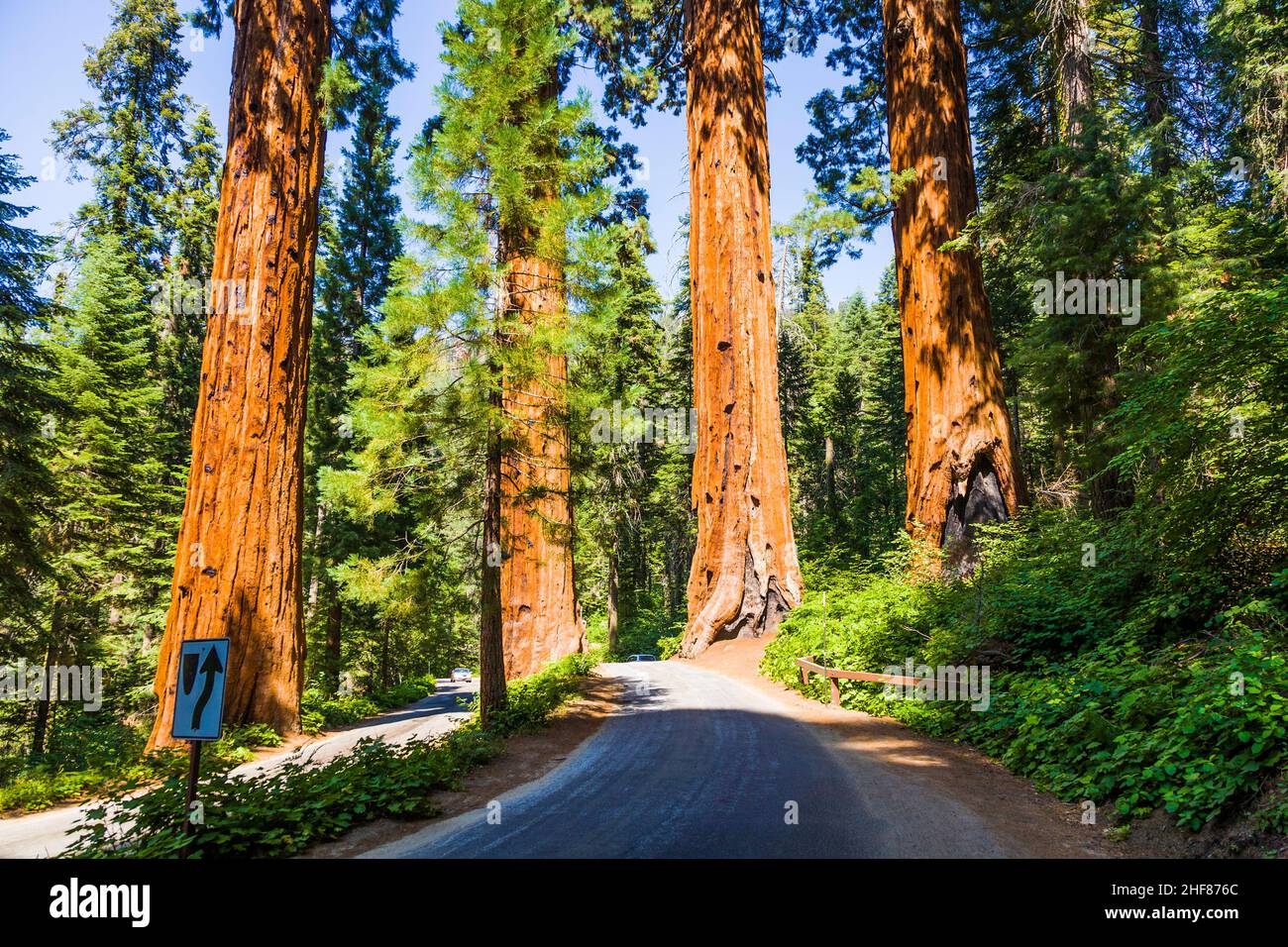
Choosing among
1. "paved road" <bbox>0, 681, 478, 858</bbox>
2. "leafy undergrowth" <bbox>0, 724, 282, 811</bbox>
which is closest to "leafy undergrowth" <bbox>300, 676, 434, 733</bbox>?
"paved road" <bbox>0, 681, 478, 858</bbox>

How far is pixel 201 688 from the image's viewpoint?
4.09 meters

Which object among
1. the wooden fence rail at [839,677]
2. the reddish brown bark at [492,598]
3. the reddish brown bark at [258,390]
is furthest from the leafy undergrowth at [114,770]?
the wooden fence rail at [839,677]

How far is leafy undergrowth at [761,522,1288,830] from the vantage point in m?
4.61

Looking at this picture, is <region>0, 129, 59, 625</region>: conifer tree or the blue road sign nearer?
the blue road sign

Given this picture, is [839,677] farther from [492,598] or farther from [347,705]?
[347,705]

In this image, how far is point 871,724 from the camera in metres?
8.95

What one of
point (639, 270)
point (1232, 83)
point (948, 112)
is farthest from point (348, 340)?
point (1232, 83)

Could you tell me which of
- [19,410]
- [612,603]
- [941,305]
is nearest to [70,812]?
[19,410]

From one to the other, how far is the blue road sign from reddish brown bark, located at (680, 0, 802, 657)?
13321 millimetres

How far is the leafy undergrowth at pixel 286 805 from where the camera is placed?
14.5 ft

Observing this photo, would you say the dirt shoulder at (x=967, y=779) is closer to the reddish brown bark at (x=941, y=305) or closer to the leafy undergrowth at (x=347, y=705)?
the reddish brown bark at (x=941, y=305)

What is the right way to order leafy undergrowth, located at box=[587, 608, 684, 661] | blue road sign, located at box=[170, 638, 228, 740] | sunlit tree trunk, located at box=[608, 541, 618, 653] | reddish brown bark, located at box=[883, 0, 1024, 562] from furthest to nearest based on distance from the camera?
1. leafy undergrowth, located at box=[587, 608, 684, 661]
2. sunlit tree trunk, located at box=[608, 541, 618, 653]
3. reddish brown bark, located at box=[883, 0, 1024, 562]
4. blue road sign, located at box=[170, 638, 228, 740]

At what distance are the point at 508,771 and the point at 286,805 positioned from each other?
7.84 ft

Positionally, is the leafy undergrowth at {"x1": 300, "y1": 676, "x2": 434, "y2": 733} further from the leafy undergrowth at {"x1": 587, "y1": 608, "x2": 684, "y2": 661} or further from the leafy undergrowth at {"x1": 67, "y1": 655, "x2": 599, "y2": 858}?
the leafy undergrowth at {"x1": 587, "y1": 608, "x2": 684, "y2": 661}
